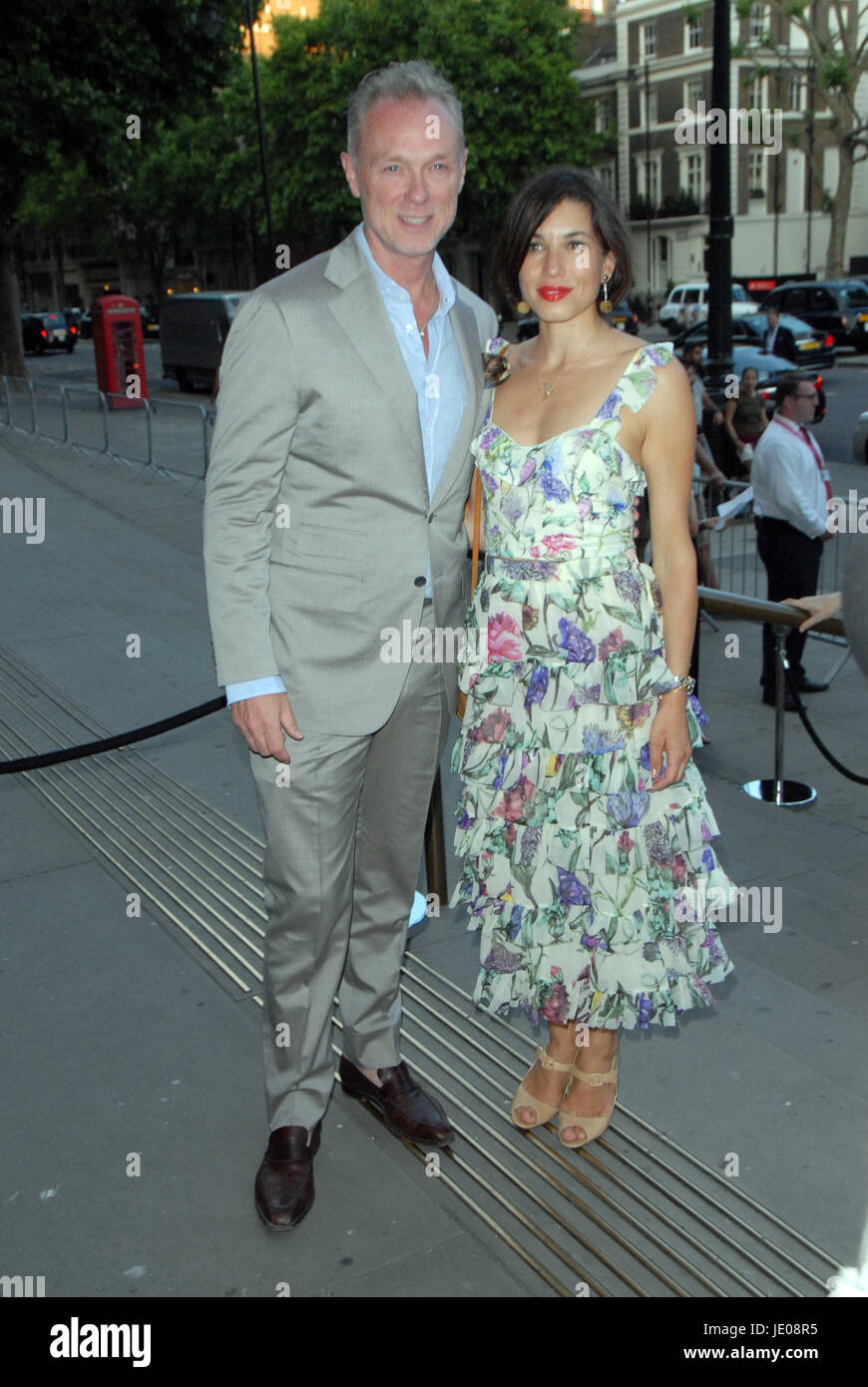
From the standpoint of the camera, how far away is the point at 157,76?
77.9 feet

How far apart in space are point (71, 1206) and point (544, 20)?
4890cm

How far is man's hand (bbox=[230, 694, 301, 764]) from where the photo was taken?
8.47 ft

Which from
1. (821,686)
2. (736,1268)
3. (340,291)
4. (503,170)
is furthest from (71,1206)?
(503,170)

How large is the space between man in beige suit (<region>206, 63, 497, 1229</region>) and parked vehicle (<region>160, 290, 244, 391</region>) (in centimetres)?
2584

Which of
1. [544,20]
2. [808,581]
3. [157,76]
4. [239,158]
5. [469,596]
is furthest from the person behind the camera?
[239,158]

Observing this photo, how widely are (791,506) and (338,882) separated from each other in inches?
196

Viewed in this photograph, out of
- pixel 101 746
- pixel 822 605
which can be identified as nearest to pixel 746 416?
pixel 101 746

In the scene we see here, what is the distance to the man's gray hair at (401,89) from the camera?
101 inches

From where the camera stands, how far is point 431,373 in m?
2.71

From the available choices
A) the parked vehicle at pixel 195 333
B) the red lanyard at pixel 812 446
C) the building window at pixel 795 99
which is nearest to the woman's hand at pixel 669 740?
the red lanyard at pixel 812 446

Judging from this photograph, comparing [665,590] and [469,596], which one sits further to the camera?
[469,596]

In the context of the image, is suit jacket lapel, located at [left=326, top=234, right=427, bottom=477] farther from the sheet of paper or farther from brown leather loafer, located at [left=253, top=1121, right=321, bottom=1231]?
the sheet of paper
